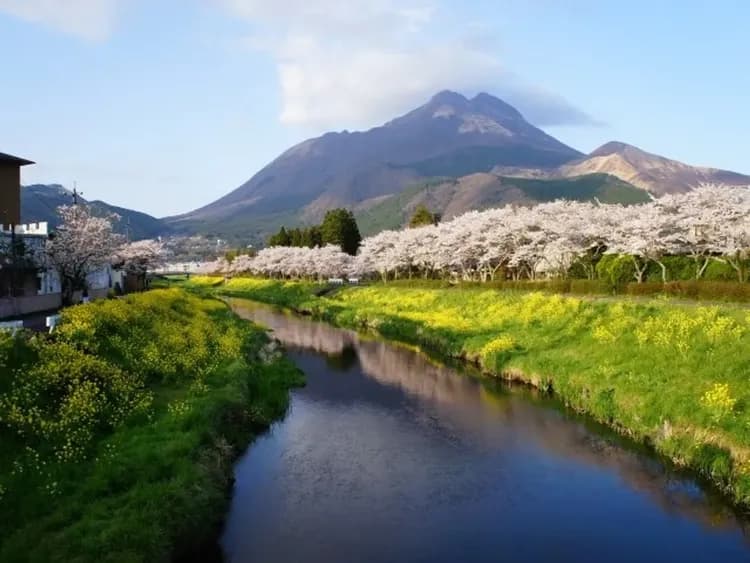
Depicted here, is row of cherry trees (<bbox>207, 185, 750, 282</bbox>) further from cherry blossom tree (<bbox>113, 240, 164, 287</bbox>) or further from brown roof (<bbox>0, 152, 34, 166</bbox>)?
brown roof (<bbox>0, 152, 34, 166</bbox>)

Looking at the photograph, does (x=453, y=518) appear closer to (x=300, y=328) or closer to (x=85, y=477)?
(x=85, y=477)

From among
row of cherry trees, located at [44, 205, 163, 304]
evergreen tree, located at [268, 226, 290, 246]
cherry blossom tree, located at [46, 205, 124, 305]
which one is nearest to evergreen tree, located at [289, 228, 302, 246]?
evergreen tree, located at [268, 226, 290, 246]

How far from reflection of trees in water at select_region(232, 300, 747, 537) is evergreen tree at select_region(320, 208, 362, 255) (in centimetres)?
6445

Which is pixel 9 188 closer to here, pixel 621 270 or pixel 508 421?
pixel 508 421

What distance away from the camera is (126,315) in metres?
28.4

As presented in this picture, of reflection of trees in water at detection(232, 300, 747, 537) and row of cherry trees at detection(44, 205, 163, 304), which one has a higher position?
row of cherry trees at detection(44, 205, 163, 304)

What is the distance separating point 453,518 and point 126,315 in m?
19.2

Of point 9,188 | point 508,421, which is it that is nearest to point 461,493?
point 508,421

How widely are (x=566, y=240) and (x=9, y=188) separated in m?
45.3

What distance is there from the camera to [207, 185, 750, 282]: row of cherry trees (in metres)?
38.4

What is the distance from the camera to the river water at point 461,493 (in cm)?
1377

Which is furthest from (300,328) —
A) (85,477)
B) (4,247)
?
(85,477)

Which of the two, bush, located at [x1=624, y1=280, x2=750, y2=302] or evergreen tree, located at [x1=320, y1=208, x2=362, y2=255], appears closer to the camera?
bush, located at [x1=624, y1=280, x2=750, y2=302]

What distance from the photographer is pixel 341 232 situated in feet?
347
